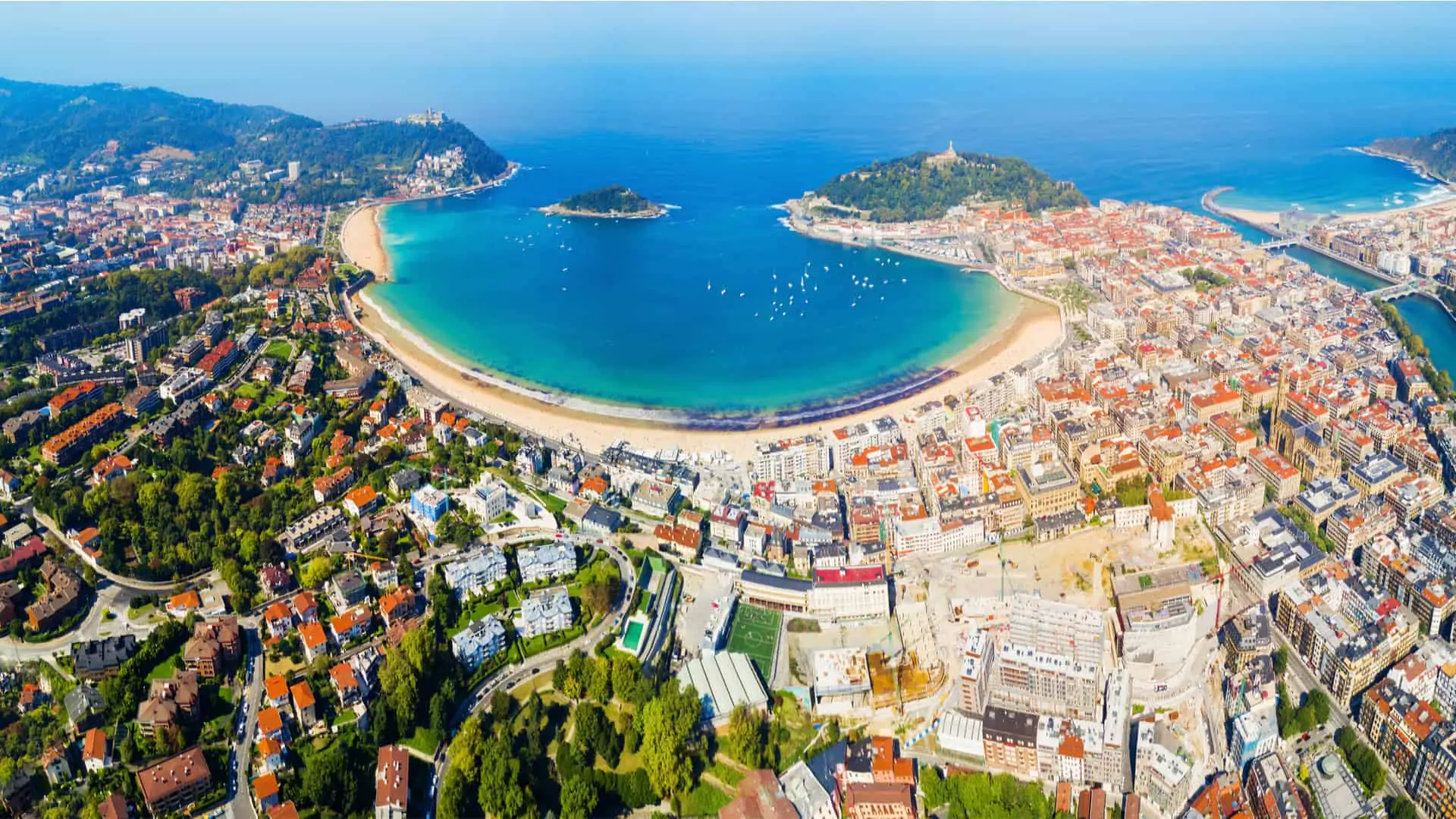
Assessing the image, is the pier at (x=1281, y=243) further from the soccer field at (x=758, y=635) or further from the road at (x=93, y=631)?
the road at (x=93, y=631)

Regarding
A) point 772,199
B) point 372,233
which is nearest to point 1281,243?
point 772,199

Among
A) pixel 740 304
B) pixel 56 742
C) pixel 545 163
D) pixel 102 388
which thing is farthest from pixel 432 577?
pixel 545 163

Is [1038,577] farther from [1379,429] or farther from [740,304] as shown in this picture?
[740,304]

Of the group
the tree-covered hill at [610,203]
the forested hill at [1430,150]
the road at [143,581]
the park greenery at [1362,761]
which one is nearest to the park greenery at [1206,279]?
the park greenery at [1362,761]

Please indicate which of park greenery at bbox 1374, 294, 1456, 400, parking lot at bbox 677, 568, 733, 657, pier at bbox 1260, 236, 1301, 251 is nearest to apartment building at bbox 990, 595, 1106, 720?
parking lot at bbox 677, 568, 733, 657

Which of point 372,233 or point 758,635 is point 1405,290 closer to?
point 758,635
